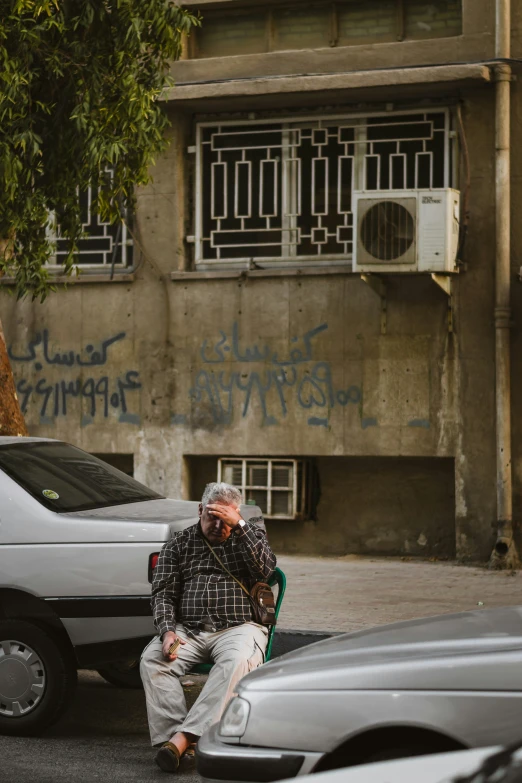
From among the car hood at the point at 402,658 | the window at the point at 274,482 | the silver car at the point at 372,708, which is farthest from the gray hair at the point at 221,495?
the window at the point at 274,482

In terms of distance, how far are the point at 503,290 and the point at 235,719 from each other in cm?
930

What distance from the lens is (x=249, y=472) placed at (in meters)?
14.2

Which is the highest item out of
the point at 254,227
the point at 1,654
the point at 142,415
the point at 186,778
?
the point at 254,227

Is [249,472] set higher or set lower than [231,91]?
lower

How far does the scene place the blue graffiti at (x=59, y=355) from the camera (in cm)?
1456

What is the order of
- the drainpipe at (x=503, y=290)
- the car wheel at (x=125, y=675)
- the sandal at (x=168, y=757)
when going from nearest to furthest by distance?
the sandal at (x=168, y=757), the car wheel at (x=125, y=675), the drainpipe at (x=503, y=290)

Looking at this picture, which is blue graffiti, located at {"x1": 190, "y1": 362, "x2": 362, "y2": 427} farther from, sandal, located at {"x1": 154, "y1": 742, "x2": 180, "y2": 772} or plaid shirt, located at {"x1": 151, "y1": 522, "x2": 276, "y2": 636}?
sandal, located at {"x1": 154, "y1": 742, "x2": 180, "y2": 772}

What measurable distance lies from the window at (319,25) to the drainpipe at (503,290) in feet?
2.28

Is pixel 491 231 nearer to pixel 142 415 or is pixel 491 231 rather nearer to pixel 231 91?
pixel 231 91

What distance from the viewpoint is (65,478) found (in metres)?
7.50

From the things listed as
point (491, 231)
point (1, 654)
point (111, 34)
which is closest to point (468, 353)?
point (491, 231)

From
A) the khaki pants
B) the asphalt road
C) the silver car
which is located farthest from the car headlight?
the asphalt road

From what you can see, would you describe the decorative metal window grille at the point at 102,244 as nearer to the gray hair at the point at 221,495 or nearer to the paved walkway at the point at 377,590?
the paved walkway at the point at 377,590

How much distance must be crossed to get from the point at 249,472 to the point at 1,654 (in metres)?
7.53
